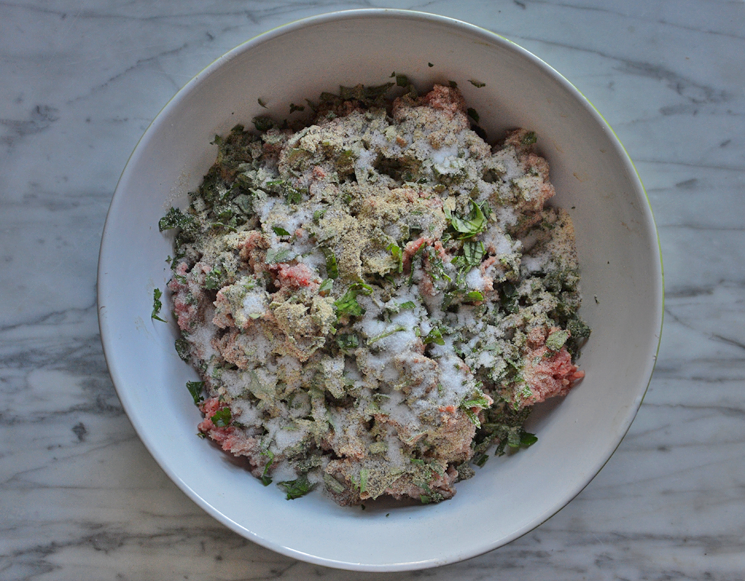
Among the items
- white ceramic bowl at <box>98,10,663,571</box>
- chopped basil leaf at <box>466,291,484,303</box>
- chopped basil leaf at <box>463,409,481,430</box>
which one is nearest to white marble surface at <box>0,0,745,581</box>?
white ceramic bowl at <box>98,10,663,571</box>

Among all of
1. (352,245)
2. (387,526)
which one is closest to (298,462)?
(387,526)

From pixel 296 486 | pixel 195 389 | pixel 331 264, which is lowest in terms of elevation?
pixel 296 486

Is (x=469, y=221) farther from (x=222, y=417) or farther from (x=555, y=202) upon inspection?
(x=222, y=417)

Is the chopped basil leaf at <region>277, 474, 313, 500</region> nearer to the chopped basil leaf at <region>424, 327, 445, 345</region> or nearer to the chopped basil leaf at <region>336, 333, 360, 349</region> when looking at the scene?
the chopped basil leaf at <region>336, 333, 360, 349</region>

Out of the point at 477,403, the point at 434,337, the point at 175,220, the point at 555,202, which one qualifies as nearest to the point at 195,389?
the point at 175,220

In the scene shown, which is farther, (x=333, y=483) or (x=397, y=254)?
(x=333, y=483)

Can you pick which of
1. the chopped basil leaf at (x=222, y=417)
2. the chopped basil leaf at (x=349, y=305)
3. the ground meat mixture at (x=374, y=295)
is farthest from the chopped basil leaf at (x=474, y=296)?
the chopped basil leaf at (x=222, y=417)

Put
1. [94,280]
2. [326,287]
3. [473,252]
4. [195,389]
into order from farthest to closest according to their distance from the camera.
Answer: [94,280] < [195,389] < [473,252] < [326,287]
